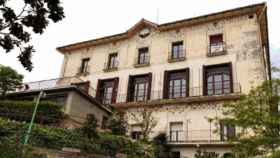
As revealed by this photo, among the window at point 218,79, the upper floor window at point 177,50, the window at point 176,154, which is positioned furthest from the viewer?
the upper floor window at point 177,50

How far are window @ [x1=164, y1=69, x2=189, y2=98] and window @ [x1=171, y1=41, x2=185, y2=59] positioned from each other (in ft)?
5.09

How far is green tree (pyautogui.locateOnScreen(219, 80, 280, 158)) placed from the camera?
1077 centimetres

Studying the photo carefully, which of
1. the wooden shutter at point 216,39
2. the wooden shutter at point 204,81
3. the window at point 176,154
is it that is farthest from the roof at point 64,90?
the wooden shutter at point 216,39

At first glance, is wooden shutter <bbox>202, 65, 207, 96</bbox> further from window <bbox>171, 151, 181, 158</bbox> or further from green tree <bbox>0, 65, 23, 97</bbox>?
green tree <bbox>0, 65, 23, 97</bbox>

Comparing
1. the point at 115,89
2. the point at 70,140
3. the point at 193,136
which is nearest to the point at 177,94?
the point at 193,136

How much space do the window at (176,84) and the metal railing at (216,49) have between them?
2393 millimetres

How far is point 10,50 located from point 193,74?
1844 cm

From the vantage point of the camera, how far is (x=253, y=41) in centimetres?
2072

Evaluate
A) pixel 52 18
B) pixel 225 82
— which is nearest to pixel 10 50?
pixel 52 18

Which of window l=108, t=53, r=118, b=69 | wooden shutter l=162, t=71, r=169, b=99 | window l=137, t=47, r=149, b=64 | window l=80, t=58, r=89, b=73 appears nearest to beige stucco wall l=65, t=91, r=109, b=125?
wooden shutter l=162, t=71, r=169, b=99

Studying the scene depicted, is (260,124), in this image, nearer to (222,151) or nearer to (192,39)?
(222,151)

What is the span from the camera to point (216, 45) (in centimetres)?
2234

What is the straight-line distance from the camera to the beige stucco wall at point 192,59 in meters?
19.8

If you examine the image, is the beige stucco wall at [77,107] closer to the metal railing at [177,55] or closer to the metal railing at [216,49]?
the metal railing at [177,55]
